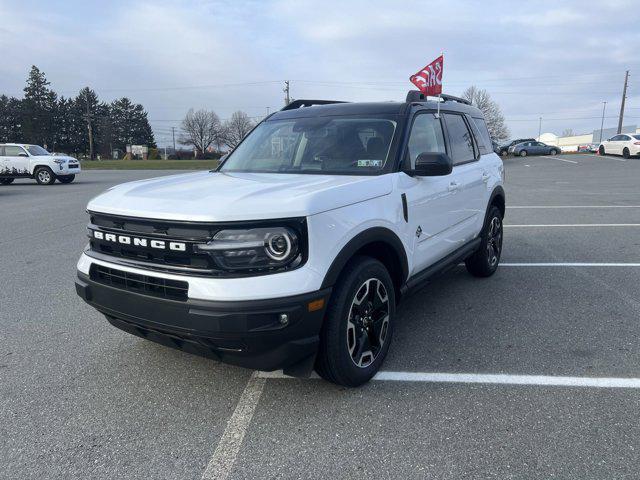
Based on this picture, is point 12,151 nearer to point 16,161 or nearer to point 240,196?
point 16,161

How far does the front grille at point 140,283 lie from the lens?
2736 millimetres

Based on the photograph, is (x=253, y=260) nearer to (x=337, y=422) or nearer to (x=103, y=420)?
(x=337, y=422)

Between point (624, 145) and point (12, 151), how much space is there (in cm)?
3584

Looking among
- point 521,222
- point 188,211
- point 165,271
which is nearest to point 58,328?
point 165,271

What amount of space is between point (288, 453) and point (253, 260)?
1043 mm

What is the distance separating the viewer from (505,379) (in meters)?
3.36

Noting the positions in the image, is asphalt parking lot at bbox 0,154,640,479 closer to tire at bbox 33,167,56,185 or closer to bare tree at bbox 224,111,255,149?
tire at bbox 33,167,56,185

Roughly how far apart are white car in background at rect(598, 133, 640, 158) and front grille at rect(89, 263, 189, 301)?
1426 inches

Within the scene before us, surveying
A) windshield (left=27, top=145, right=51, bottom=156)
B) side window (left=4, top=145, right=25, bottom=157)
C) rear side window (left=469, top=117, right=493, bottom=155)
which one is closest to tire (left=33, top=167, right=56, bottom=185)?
windshield (left=27, top=145, right=51, bottom=156)

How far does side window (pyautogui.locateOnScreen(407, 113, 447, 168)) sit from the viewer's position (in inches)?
154

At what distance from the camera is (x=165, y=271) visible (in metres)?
2.80

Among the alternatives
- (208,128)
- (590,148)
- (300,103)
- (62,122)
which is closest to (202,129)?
(208,128)

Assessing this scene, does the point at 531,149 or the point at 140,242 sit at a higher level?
the point at 531,149

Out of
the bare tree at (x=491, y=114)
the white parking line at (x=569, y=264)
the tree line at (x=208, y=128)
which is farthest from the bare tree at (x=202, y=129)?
the white parking line at (x=569, y=264)
